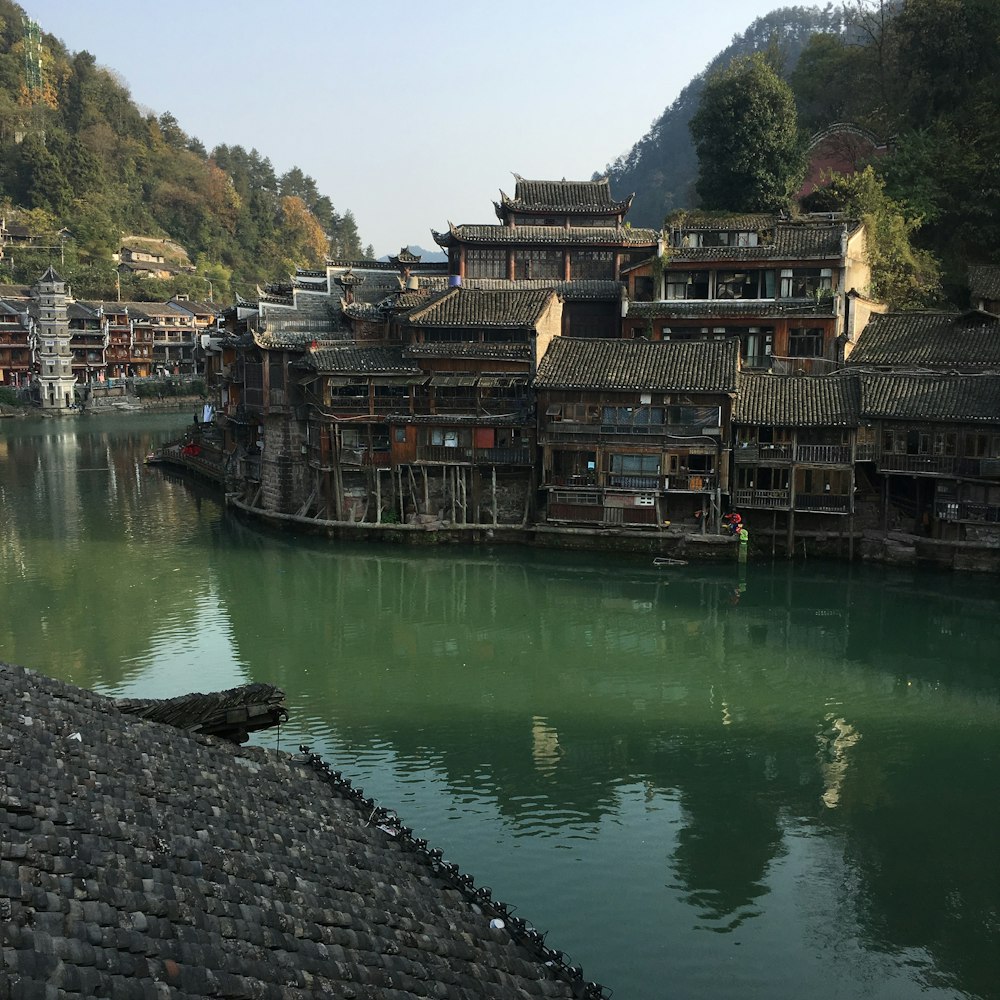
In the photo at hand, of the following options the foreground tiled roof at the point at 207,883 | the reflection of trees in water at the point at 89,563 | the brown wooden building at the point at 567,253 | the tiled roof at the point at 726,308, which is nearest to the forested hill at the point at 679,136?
the brown wooden building at the point at 567,253

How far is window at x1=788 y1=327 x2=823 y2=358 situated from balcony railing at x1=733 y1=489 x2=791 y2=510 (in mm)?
9256

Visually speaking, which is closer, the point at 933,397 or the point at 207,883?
the point at 207,883

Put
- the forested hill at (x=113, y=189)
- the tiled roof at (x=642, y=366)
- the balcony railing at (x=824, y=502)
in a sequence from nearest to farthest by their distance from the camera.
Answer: the balcony railing at (x=824, y=502) → the tiled roof at (x=642, y=366) → the forested hill at (x=113, y=189)

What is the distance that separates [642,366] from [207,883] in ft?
99.1

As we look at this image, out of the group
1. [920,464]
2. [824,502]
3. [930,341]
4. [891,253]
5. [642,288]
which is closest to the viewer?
[920,464]

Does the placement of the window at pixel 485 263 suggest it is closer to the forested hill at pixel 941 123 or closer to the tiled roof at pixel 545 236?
the tiled roof at pixel 545 236

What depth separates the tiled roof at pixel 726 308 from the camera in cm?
4150

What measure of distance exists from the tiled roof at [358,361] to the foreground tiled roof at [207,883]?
2701 cm

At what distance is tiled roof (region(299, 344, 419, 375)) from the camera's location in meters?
38.4

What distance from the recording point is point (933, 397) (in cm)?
3400

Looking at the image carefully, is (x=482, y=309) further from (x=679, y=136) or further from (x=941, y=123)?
(x=679, y=136)

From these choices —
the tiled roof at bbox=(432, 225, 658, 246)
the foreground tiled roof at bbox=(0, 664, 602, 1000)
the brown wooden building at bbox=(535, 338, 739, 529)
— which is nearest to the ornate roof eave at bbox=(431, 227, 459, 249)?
the tiled roof at bbox=(432, 225, 658, 246)

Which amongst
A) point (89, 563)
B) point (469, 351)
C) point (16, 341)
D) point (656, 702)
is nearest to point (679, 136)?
point (16, 341)

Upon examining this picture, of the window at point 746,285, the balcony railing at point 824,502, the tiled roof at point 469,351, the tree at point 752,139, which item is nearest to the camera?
the balcony railing at point 824,502
